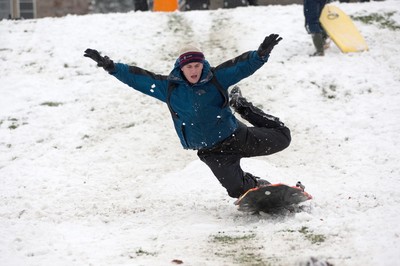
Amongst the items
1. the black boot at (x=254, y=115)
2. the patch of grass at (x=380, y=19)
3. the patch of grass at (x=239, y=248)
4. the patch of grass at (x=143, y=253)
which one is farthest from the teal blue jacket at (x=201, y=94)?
the patch of grass at (x=380, y=19)

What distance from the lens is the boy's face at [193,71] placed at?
607 centimetres

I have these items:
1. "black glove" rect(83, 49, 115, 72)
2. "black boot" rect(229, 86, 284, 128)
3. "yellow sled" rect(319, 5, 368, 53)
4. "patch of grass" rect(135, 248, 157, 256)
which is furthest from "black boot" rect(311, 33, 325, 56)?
"patch of grass" rect(135, 248, 157, 256)

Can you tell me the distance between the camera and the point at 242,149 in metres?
6.53

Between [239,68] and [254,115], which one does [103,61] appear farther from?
[254,115]

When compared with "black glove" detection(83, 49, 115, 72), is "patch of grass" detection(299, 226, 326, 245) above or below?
below

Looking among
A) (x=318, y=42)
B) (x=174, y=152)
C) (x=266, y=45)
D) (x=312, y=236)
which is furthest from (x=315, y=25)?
(x=312, y=236)

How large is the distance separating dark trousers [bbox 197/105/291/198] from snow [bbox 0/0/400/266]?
0.38 metres

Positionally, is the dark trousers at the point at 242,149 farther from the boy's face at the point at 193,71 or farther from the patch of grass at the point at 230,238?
the patch of grass at the point at 230,238

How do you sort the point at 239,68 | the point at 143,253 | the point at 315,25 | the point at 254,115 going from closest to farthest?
the point at 143,253, the point at 239,68, the point at 254,115, the point at 315,25

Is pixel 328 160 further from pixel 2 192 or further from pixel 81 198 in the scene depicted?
pixel 2 192

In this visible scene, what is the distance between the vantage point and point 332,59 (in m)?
11.5

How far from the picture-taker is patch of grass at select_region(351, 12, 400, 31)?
517 inches

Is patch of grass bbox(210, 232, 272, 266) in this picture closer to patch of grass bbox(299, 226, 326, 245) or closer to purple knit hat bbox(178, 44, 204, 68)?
patch of grass bbox(299, 226, 326, 245)

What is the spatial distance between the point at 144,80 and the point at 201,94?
26.1 inches
